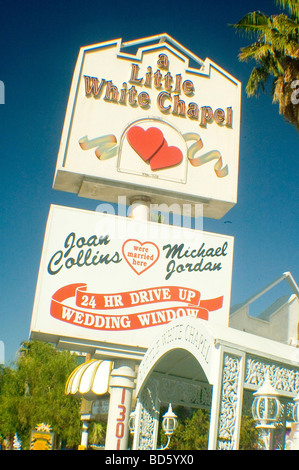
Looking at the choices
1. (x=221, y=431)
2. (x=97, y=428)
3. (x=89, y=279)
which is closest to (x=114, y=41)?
(x=89, y=279)

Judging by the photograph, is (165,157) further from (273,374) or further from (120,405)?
(273,374)

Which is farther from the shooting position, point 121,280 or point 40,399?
point 40,399

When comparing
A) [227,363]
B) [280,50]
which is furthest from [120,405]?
[280,50]

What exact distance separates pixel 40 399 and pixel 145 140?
70.0ft

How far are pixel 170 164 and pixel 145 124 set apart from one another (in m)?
1.54

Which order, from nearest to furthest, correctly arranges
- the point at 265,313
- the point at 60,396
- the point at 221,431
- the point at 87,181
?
the point at 221,431 → the point at 87,181 → the point at 265,313 → the point at 60,396

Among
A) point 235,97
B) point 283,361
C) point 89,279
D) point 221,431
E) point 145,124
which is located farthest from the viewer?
point 235,97

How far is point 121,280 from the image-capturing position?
14234 mm

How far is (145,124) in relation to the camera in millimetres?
16234

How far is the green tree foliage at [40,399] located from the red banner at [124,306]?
19.7m

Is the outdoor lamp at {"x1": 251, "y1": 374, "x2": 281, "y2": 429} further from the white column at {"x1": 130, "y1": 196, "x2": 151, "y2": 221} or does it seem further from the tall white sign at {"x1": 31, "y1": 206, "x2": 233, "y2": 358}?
the white column at {"x1": 130, "y1": 196, "x2": 151, "y2": 221}

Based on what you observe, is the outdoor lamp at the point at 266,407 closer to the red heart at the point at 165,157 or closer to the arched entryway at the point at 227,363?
the arched entryway at the point at 227,363

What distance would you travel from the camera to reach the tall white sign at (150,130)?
15.4 metres

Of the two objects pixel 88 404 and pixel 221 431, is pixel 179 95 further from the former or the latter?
pixel 88 404
